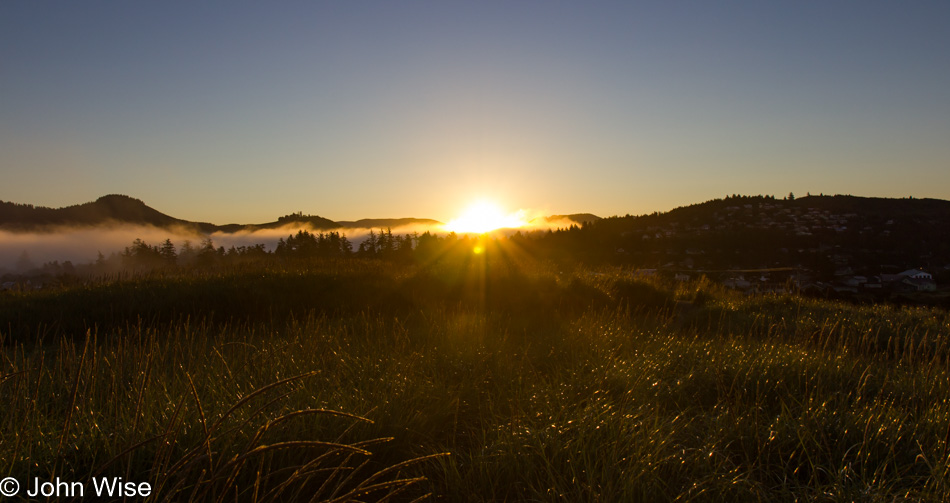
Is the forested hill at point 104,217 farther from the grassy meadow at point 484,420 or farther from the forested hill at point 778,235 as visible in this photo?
the grassy meadow at point 484,420

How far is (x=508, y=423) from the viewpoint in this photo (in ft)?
13.3

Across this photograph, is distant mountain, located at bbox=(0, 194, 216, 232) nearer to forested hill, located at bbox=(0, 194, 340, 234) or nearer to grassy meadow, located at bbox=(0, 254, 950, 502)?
forested hill, located at bbox=(0, 194, 340, 234)

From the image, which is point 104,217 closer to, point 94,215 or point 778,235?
point 94,215

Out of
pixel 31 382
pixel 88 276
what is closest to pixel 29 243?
pixel 88 276

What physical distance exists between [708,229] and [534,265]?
174 ft

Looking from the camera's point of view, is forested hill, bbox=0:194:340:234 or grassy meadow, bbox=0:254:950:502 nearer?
grassy meadow, bbox=0:254:950:502
